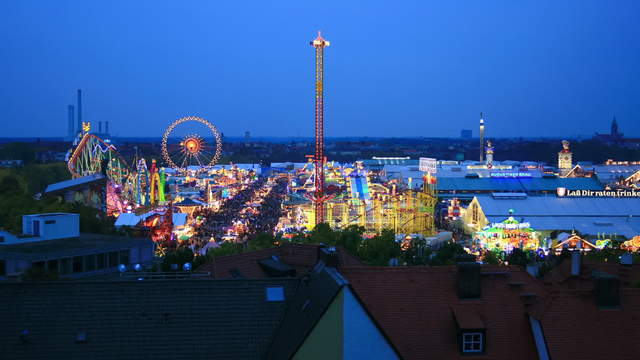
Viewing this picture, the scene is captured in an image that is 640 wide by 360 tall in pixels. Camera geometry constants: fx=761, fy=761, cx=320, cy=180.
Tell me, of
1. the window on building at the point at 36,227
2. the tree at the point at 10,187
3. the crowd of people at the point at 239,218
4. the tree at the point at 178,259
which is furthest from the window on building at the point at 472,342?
the tree at the point at 10,187

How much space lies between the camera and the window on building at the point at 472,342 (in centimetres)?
1459

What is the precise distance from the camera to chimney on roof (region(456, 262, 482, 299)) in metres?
15.4

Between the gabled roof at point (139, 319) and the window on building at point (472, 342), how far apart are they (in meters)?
3.69

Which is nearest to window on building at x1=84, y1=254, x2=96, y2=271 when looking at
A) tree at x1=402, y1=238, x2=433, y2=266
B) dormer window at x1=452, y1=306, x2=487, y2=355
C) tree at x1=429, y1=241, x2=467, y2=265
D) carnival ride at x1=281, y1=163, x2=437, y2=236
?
tree at x1=402, y1=238, x2=433, y2=266

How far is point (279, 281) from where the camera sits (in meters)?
16.2

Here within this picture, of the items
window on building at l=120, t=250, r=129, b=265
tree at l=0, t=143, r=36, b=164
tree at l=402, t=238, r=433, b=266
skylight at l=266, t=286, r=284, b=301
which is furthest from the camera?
tree at l=0, t=143, r=36, b=164

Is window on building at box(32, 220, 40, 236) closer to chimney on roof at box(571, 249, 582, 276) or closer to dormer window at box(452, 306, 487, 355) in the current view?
chimney on roof at box(571, 249, 582, 276)

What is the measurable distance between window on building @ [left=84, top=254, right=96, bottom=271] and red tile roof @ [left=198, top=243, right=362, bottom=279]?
11492mm

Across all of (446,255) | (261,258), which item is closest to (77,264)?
(261,258)

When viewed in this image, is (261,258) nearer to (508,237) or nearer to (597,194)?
(508,237)

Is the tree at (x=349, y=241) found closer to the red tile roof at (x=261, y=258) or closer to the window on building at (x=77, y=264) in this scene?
the window on building at (x=77, y=264)

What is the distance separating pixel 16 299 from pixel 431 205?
174 ft

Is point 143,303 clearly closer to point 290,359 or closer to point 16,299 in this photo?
point 16,299

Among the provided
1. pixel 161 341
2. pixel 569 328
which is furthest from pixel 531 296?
pixel 161 341
